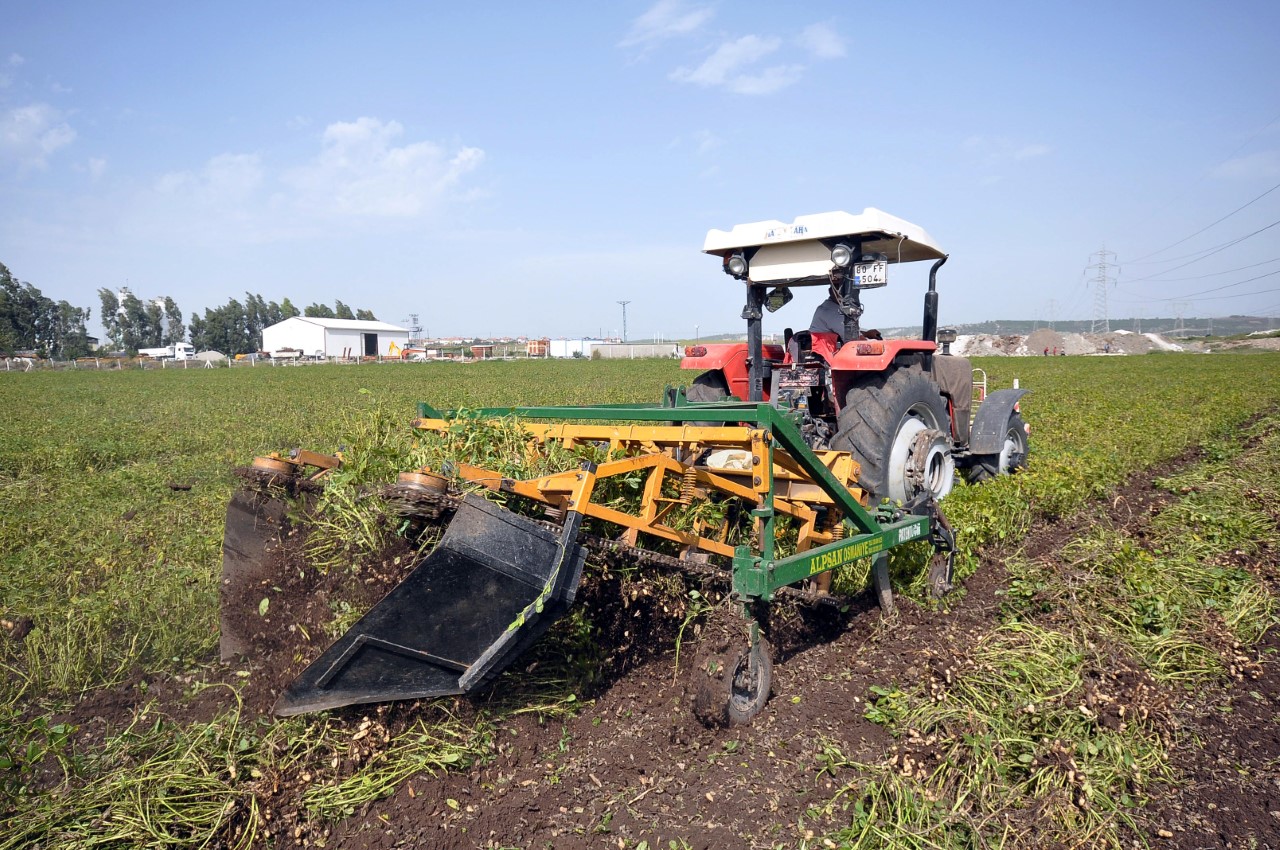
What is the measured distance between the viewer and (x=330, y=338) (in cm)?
8106

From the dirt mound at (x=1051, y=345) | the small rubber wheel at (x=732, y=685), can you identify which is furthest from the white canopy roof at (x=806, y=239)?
the dirt mound at (x=1051, y=345)

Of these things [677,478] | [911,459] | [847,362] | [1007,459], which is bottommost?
[1007,459]

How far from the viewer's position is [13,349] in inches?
2972

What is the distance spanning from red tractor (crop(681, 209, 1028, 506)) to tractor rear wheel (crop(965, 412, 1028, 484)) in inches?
27.2

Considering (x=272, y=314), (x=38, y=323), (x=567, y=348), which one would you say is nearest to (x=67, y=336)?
(x=38, y=323)

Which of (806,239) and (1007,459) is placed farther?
(1007,459)

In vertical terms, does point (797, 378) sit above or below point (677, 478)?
above

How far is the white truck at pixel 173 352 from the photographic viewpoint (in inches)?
3509

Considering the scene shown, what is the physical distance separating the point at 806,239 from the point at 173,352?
106518 millimetres

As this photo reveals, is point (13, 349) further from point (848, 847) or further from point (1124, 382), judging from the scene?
point (848, 847)

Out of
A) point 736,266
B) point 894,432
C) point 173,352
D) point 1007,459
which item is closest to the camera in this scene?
point 894,432

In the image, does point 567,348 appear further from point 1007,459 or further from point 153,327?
point 1007,459

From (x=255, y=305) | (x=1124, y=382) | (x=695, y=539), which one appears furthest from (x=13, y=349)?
(x=695, y=539)

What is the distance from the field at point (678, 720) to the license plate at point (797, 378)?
150 centimetres
